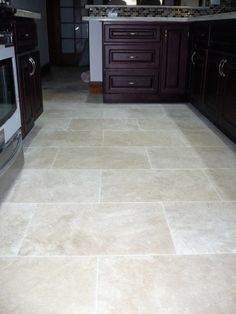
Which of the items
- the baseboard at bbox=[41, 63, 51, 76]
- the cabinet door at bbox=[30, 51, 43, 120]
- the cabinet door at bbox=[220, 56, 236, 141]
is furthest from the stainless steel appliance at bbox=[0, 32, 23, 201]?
the baseboard at bbox=[41, 63, 51, 76]

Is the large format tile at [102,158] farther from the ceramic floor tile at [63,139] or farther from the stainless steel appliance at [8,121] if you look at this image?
the stainless steel appliance at [8,121]

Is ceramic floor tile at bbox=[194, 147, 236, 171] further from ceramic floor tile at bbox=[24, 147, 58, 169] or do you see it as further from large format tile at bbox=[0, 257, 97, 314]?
large format tile at bbox=[0, 257, 97, 314]

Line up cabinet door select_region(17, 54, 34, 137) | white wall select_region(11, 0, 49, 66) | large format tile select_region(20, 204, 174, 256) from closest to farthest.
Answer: large format tile select_region(20, 204, 174, 256)
cabinet door select_region(17, 54, 34, 137)
white wall select_region(11, 0, 49, 66)

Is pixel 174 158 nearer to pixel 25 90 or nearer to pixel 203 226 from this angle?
pixel 203 226

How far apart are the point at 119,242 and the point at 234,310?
1.60 feet

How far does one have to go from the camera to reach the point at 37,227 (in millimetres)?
1428

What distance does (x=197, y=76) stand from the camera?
321cm

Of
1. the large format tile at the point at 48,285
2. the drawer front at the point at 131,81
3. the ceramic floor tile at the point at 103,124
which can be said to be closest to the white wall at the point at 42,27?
the drawer front at the point at 131,81

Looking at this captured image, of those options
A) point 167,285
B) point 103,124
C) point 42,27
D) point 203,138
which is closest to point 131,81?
point 103,124

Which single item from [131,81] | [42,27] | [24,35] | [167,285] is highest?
[42,27]

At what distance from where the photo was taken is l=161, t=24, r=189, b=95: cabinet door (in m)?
3.47

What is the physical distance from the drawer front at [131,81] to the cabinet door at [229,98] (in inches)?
48.6

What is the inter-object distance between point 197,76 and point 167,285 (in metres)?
2.48

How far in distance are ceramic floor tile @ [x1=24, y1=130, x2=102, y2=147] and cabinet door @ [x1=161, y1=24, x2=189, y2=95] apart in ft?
4.29
